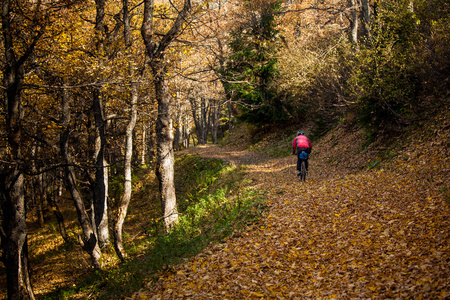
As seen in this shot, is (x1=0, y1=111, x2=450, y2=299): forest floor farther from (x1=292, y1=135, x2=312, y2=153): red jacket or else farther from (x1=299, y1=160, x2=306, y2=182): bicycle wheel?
(x1=292, y1=135, x2=312, y2=153): red jacket

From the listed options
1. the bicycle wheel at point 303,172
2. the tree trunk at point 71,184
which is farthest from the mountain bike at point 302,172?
the tree trunk at point 71,184

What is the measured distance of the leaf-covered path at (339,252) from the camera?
4.85 meters

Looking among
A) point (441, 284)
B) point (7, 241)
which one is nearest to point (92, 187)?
point (7, 241)

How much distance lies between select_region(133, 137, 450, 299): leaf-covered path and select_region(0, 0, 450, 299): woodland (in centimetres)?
4

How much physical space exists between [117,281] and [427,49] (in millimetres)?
12218

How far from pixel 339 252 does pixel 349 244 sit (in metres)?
0.36

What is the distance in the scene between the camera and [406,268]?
4.91 m

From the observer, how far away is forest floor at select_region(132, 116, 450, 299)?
4.95 m

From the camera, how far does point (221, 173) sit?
17.4 m

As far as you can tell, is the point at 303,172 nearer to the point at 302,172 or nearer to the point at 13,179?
the point at 302,172

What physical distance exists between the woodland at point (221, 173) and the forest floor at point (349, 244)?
4 centimetres

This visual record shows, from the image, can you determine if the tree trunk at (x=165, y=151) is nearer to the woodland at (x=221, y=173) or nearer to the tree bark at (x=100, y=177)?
the woodland at (x=221, y=173)

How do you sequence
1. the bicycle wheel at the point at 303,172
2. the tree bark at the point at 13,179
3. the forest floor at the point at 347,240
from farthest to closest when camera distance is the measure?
the bicycle wheel at the point at 303,172 → the tree bark at the point at 13,179 → the forest floor at the point at 347,240

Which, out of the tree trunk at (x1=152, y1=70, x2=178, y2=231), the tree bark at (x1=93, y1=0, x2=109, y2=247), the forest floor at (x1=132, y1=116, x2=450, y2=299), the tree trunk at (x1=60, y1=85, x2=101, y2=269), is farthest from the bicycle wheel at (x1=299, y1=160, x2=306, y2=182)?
the tree trunk at (x1=60, y1=85, x2=101, y2=269)
